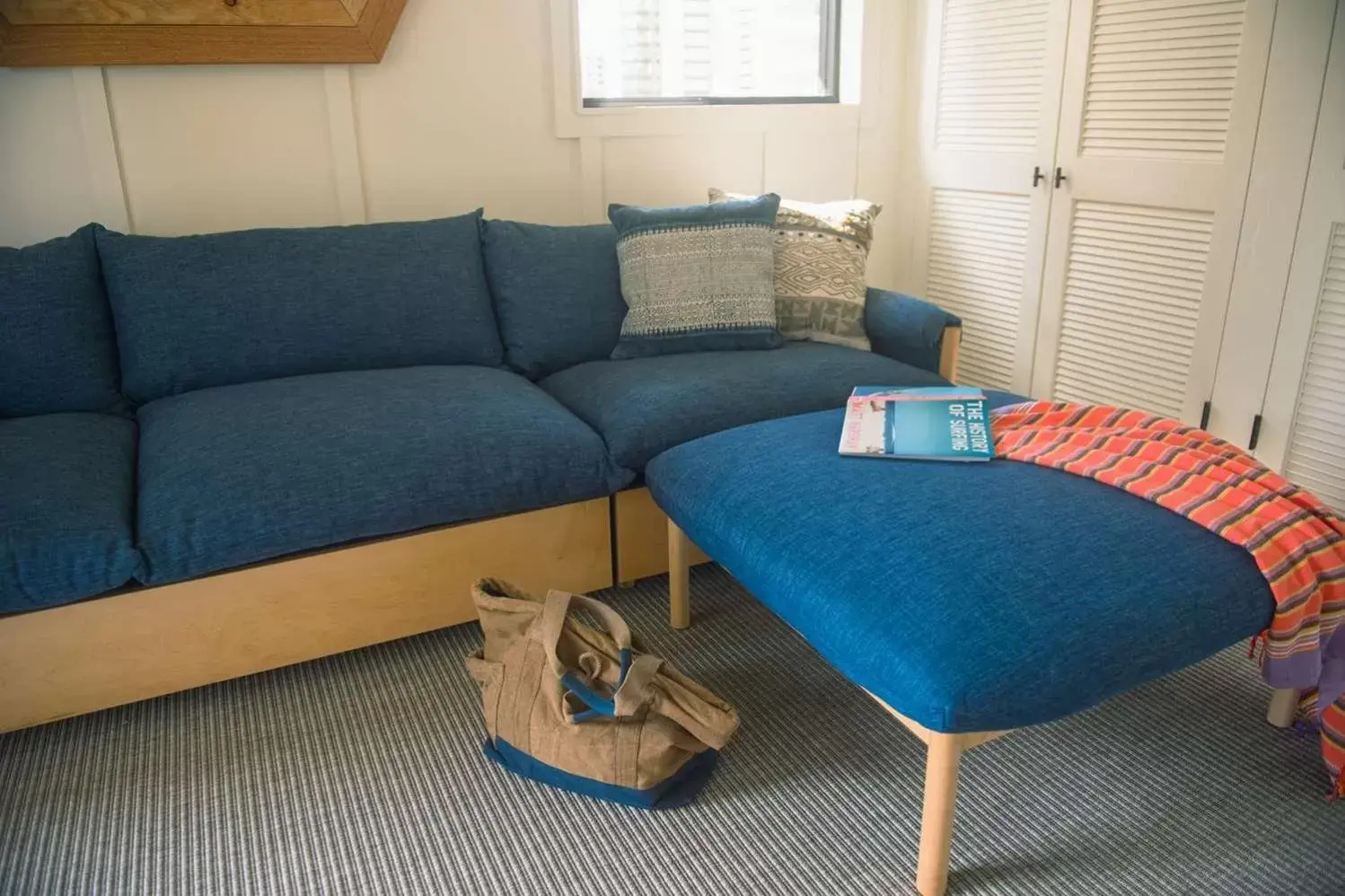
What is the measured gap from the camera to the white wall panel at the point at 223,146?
240 centimetres

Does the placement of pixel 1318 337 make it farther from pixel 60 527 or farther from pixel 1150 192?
pixel 60 527

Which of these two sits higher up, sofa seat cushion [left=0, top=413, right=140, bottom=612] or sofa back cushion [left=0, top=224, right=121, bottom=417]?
sofa back cushion [left=0, top=224, right=121, bottom=417]

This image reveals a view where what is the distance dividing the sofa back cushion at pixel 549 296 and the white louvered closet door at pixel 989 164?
1303mm

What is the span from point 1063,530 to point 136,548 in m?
1.51

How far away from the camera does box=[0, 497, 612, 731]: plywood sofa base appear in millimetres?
1667

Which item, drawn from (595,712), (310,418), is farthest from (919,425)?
(310,418)

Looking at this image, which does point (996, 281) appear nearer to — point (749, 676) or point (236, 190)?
point (749, 676)

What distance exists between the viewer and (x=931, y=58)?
125 inches

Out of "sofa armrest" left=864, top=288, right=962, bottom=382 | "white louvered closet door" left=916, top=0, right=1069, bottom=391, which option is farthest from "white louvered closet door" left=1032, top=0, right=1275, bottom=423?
"sofa armrest" left=864, top=288, right=962, bottom=382

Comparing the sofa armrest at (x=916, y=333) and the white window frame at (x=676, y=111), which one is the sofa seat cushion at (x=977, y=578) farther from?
the white window frame at (x=676, y=111)

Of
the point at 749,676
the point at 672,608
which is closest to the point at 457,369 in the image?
the point at 672,608

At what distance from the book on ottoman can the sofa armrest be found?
45cm

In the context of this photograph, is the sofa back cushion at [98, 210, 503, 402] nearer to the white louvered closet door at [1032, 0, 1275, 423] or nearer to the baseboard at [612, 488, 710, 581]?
the baseboard at [612, 488, 710, 581]

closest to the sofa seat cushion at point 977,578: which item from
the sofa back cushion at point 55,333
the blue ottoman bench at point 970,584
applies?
the blue ottoman bench at point 970,584
